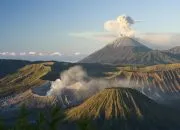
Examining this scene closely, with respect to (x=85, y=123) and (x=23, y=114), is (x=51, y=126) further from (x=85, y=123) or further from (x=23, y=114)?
(x=23, y=114)

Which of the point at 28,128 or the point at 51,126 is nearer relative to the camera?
the point at 51,126

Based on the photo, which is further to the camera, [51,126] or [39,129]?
[39,129]

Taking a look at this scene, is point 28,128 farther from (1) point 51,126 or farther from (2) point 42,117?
(1) point 51,126

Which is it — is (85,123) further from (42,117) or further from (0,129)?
(0,129)

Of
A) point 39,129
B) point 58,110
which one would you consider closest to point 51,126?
point 58,110

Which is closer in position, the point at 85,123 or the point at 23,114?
the point at 85,123

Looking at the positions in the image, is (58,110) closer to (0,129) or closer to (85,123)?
(85,123)

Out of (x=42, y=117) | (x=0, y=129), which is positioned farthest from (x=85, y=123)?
(x=0, y=129)
